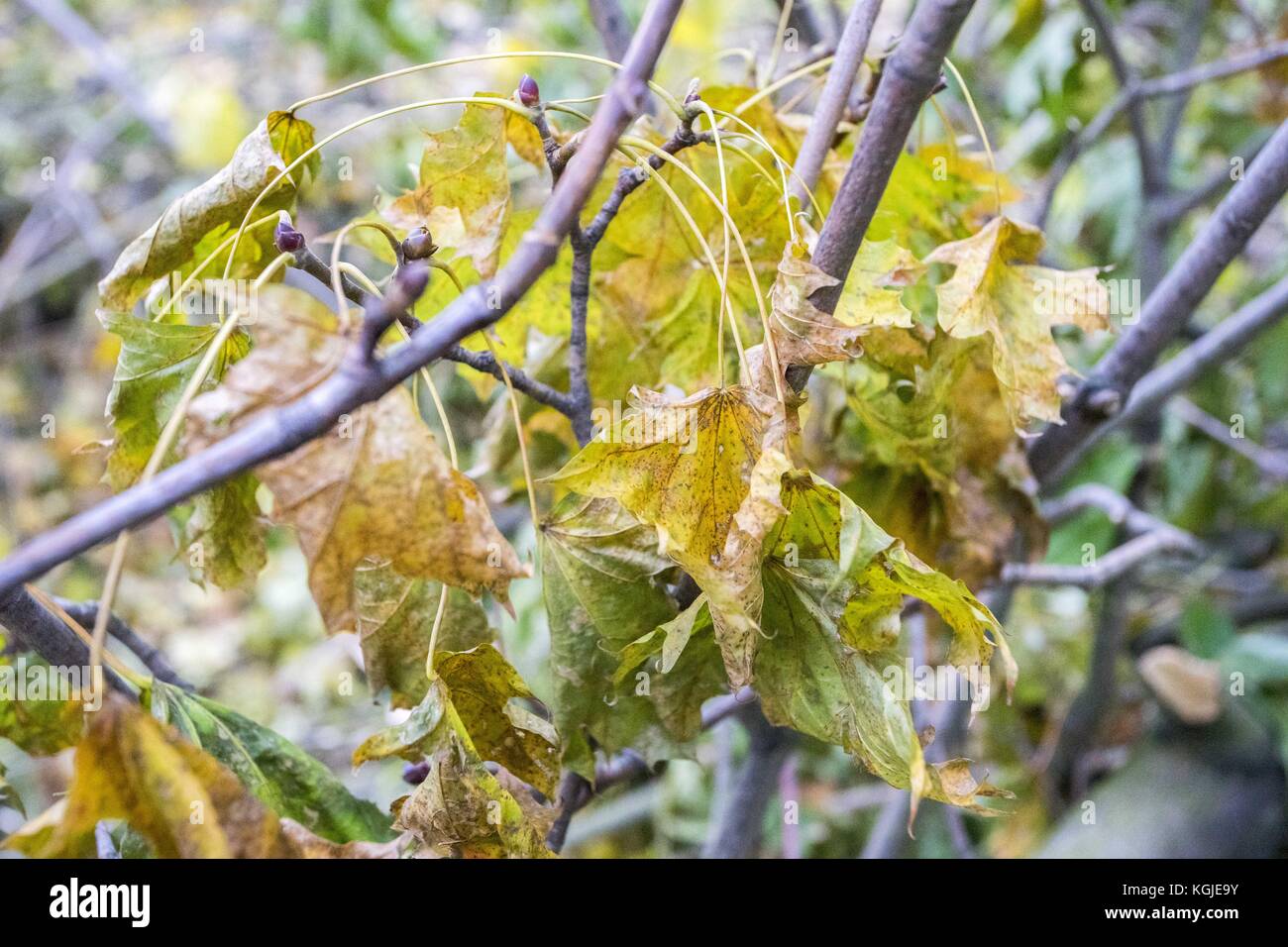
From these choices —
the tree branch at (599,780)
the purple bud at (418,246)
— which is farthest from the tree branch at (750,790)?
the purple bud at (418,246)

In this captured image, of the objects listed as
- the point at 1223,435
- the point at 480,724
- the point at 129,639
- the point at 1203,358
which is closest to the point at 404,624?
the point at 480,724

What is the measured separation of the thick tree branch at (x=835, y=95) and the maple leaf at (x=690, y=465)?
15 centimetres

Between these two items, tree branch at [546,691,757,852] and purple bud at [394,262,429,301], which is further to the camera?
tree branch at [546,691,757,852]

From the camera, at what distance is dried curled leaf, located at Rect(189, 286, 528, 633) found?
329mm

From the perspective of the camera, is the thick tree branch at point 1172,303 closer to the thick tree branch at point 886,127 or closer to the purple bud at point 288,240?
the thick tree branch at point 886,127

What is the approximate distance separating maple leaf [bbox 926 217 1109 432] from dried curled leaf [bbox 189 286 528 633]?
26cm

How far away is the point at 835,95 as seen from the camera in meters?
0.52

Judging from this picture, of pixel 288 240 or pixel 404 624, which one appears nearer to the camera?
pixel 288 240

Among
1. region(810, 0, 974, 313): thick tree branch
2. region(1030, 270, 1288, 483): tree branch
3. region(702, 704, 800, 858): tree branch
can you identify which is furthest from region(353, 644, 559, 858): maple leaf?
region(1030, 270, 1288, 483): tree branch

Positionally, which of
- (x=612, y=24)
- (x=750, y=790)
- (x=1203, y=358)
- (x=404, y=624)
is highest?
→ (x=612, y=24)

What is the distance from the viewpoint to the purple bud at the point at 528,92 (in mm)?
446

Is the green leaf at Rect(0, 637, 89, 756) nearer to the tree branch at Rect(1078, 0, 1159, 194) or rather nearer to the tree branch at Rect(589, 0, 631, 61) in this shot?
the tree branch at Rect(589, 0, 631, 61)

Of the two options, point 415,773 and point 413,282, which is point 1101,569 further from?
point 413,282

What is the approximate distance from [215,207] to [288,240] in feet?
0.31
